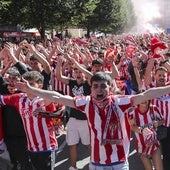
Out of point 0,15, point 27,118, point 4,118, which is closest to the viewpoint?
point 27,118

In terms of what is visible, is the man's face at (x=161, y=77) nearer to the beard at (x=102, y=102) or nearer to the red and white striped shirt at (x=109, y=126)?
the red and white striped shirt at (x=109, y=126)

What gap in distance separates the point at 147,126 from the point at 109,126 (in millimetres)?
1377

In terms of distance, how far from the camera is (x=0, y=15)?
29.2 meters

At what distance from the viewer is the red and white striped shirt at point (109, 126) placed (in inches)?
165

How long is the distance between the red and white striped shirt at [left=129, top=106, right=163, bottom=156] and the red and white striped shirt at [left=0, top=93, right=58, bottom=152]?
1.07 m

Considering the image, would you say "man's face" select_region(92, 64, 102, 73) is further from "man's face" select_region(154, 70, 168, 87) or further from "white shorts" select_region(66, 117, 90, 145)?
"man's face" select_region(154, 70, 168, 87)

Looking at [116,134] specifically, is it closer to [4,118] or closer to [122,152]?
[122,152]

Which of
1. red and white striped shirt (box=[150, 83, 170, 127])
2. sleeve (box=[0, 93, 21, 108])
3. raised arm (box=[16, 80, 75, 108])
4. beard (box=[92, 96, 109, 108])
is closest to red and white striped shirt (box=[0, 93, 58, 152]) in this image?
sleeve (box=[0, 93, 21, 108])

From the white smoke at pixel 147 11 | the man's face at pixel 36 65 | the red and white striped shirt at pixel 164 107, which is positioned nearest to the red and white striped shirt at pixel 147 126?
the red and white striped shirt at pixel 164 107

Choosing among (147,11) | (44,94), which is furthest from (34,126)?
(147,11)

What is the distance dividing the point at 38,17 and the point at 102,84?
28579mm

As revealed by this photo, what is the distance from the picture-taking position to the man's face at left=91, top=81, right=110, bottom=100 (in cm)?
404

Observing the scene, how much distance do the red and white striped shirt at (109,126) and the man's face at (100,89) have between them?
14cm

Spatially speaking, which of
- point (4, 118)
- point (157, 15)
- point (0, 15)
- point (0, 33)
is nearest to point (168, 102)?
point (4, 118)
